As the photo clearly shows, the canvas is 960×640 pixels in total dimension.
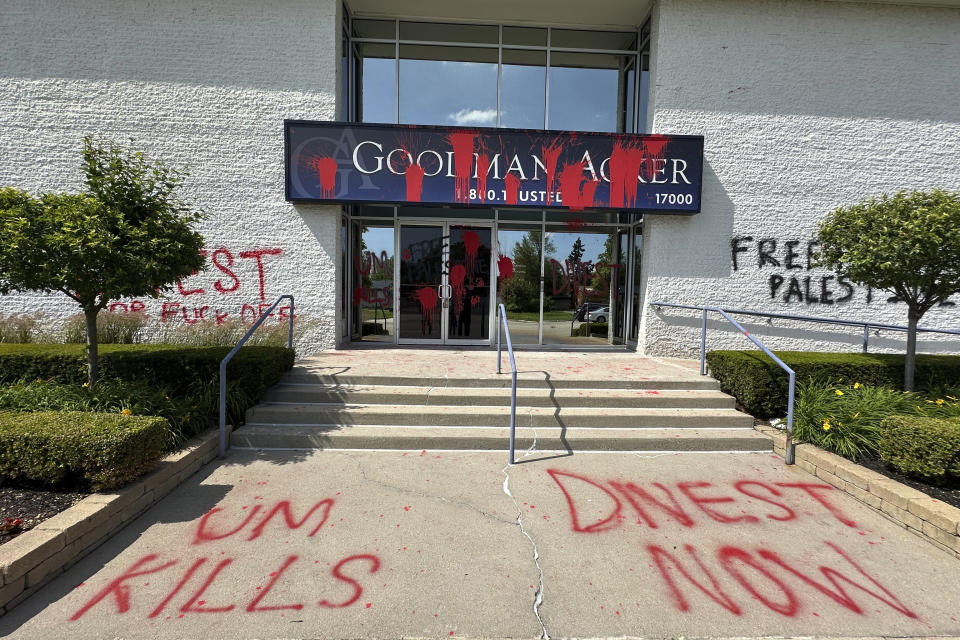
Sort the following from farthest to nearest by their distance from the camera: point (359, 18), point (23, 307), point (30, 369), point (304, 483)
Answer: point (359, 18) < point (23, 307) < point (30, 369) < point (304, 483)

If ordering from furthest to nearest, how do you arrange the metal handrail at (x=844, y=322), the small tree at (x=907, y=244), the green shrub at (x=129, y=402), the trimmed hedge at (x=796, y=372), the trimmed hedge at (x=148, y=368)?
1. the metal handrail at (x=844, y=322)
2. the trimmed hedge at (x=796, y=372)
3. the trimmed hedge at (x=148, y=368)
4. the small tree at (x=907, y=244)
5. the green shrub at (x=129, y=402)

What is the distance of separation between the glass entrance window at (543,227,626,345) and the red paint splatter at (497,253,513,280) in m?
0.71

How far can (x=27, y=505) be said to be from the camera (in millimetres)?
3113

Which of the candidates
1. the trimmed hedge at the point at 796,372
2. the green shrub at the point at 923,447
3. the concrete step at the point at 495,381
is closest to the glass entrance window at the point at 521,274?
the concrete step at the point at 495,381

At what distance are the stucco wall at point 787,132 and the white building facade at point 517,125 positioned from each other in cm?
4

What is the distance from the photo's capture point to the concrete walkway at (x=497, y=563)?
7.99 ft

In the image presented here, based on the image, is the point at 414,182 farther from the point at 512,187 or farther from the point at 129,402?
the point at 129,402

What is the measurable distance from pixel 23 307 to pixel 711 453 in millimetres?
10972

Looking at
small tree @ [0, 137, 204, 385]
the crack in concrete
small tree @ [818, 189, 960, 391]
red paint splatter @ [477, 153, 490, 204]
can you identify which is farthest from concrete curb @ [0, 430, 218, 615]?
small tree @ [818, 189, 960, 391]

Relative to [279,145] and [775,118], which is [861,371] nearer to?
[775,118]

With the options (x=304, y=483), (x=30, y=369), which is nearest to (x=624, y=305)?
(x=304, y=483)

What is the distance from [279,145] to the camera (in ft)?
25.7

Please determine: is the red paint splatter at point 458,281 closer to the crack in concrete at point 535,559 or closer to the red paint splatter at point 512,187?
the red paint splatter at point 512,187

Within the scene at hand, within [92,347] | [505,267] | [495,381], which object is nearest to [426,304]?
[505,267]
